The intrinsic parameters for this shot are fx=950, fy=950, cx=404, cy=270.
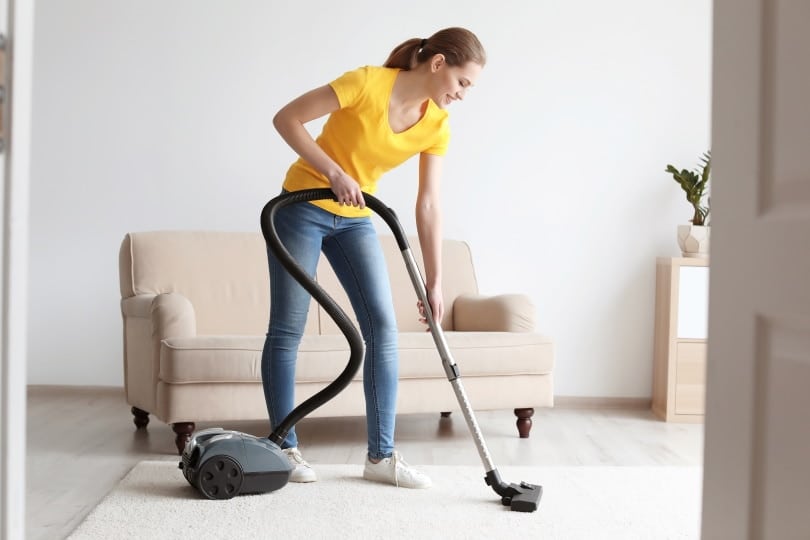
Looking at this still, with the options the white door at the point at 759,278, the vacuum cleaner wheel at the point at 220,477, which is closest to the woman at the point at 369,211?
the vacuum cleaner wheel at the point at 220,477

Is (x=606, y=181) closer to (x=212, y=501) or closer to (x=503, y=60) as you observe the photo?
(x=503, y=60)

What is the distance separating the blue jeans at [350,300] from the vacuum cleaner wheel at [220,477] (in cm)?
26

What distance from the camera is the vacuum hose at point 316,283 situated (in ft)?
7.95

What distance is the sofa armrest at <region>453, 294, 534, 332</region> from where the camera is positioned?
383 centimetres

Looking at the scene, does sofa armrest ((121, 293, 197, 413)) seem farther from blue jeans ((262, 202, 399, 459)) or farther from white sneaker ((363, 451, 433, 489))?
white sneaker ((363, 451, 433, 489))

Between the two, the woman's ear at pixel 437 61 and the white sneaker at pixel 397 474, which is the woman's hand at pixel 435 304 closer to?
the white sneaker at pixel 397 474

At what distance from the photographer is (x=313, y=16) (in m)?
4.62

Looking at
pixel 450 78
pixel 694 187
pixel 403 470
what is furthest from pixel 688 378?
pixel 450 78

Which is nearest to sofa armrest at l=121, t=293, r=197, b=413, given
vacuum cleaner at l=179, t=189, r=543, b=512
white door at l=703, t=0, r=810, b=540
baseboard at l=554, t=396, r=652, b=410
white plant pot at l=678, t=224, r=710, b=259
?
vacuum cleaner at l=179, t=189, r=543, b=512

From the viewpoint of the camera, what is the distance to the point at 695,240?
4328 millimetres

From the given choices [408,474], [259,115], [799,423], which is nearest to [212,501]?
[408,474]

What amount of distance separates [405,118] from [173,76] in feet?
7.45

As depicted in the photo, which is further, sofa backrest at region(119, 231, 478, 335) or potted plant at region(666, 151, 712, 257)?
potted plant at region(666, 151, 712, 257)

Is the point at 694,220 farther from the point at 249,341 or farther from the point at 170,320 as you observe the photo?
the point at 170,320
